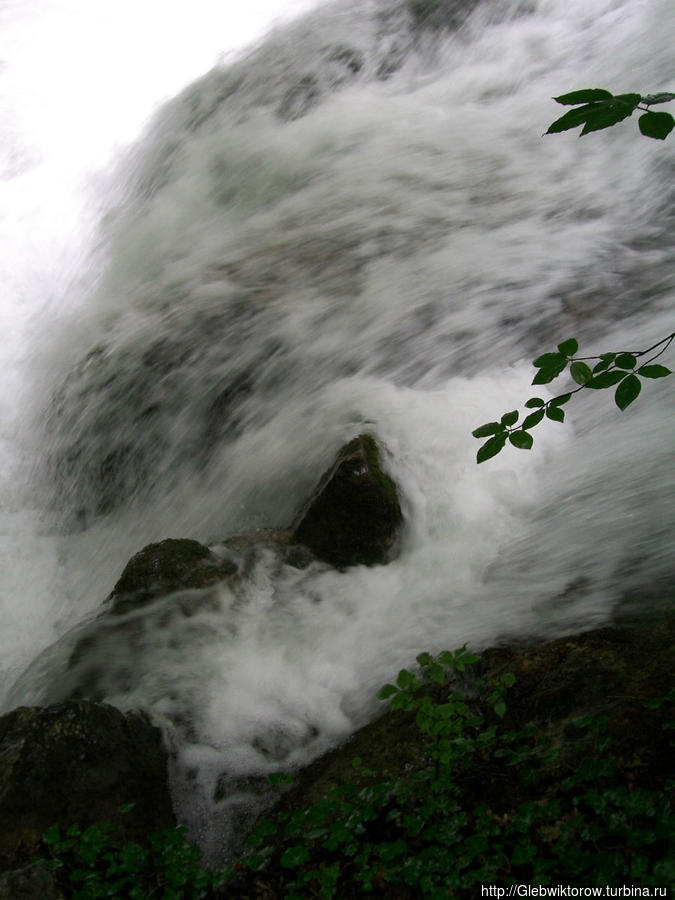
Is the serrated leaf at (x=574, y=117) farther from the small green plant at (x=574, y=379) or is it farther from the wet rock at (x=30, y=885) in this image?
the wet rock at (x=30, y=885)

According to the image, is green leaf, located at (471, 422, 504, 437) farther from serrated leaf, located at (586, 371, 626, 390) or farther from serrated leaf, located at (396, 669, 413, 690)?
serrated leaf, located at (396, 669, 413, 690)

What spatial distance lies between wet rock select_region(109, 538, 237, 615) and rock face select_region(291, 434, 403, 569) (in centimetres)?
43

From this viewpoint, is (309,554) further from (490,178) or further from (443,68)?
(443,68)

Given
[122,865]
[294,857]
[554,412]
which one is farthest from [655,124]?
[122,865]

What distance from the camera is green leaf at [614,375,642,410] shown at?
169 cm

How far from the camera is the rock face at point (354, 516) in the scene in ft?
12.3

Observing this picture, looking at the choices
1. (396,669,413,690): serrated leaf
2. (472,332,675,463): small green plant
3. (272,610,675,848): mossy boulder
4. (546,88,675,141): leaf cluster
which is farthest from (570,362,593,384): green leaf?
(396,669,413,690): serrated leaf

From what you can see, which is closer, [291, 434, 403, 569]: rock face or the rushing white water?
the rushing white water

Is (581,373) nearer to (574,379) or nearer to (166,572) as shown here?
(574,379)

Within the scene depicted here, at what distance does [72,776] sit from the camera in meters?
2.66

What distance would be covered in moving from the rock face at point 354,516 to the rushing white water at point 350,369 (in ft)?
0.34

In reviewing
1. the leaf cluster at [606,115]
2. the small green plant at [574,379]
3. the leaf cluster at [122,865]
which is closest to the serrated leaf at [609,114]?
the leaf cluster at [606,115]

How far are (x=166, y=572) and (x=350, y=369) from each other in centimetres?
173

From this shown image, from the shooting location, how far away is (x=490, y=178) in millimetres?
6168
